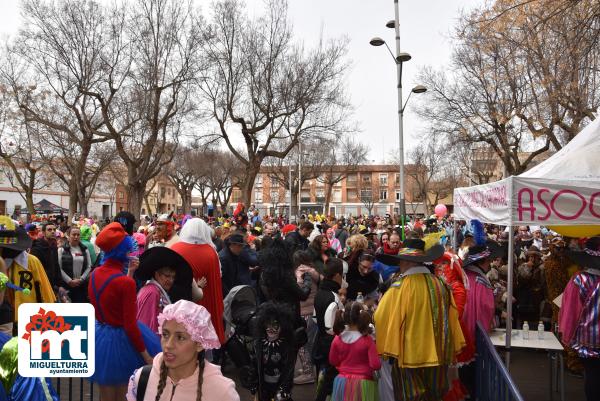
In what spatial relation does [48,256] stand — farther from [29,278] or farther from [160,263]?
[160,263]

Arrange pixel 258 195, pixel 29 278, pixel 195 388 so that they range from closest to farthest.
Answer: pixel 195 388
pixel 29 278
pixel 258 195

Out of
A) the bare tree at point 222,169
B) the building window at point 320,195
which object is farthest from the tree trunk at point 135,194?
the building window at point 320,195

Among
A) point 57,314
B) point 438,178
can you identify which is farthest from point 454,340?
point 438,178

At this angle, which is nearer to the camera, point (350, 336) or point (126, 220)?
point (350, 336)

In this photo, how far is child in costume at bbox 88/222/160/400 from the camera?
347cm

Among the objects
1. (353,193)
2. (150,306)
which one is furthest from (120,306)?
(353,193)

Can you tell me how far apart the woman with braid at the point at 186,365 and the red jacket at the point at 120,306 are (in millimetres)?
1084

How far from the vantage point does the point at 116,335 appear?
139 inches

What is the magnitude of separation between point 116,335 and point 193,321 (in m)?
1.42

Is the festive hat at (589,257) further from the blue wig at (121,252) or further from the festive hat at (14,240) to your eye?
the festive hat at (14,240)

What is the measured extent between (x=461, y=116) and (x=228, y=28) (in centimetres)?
1189

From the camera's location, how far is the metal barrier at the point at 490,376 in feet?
11.2

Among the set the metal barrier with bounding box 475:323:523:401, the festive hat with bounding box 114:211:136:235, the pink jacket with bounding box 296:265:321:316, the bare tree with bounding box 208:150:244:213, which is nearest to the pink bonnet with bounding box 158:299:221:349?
the metal barrier with bounding box 475:323:523:401

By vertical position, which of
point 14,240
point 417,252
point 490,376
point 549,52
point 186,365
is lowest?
point 490,376
